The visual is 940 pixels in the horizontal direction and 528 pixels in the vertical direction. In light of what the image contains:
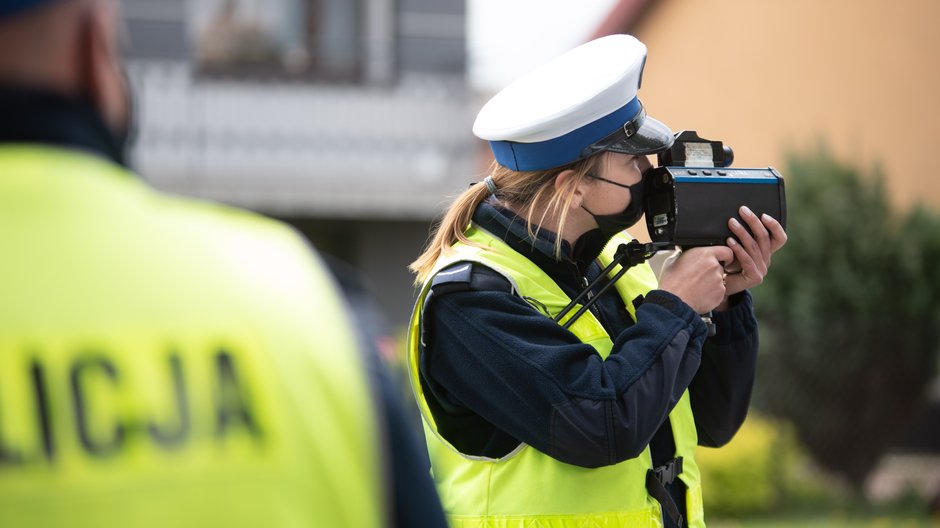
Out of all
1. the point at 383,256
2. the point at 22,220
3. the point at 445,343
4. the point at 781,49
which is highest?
the point at 22,220

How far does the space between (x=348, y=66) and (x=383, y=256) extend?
1933 mm

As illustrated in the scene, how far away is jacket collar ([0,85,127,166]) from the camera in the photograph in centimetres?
93

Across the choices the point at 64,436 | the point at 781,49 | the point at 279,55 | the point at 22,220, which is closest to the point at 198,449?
the point at 64,436

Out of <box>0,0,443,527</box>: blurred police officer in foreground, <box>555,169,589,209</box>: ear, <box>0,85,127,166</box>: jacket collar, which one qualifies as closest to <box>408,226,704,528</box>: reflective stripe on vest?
<box>555,169,589,209</box>: ear

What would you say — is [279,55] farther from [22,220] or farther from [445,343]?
[22,220]

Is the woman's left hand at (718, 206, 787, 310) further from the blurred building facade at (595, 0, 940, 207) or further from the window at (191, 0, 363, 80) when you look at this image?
the window at (191, 0, 363, 80)

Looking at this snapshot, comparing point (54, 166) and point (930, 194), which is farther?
point (930, 194)

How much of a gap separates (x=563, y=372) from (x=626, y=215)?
40cm

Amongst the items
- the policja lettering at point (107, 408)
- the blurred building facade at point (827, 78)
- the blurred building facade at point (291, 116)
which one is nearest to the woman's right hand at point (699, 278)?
the policja lettering at point (107, 408)

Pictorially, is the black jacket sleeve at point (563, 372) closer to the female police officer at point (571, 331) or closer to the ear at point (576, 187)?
the female police officer at point (571, 331)

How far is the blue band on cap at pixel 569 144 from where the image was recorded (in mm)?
2137

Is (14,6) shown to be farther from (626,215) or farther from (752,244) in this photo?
(752,244)

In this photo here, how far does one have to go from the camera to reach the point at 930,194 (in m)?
7.96

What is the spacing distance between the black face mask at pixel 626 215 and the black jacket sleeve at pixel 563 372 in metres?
0.19
